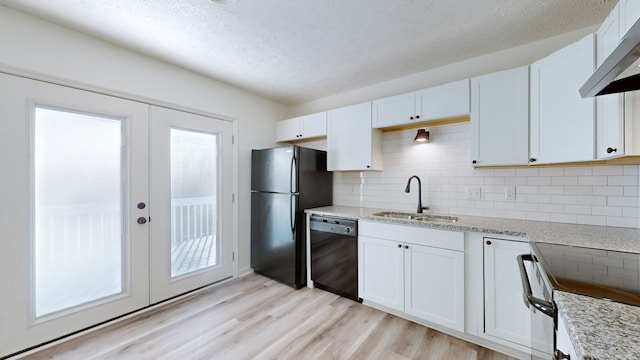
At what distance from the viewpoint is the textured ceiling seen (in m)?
1.74

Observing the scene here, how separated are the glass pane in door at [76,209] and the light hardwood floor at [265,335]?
0.40 metres

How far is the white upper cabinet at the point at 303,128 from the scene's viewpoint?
323 centimetres

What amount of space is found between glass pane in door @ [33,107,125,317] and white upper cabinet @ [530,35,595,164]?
3.48 meters

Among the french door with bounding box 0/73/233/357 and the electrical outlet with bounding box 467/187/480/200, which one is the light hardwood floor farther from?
the electrical outlet with bounding box 467/187/480/200

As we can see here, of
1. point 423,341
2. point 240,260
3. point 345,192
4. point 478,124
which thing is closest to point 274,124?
point 345,192

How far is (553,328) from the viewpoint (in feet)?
3.01

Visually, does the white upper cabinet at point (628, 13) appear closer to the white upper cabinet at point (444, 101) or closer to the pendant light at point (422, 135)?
the white upper cabinet at point (444, 101)

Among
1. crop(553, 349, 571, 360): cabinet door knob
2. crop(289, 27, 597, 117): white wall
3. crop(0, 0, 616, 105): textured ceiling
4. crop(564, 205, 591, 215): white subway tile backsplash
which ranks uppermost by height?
crop(0, 0, 616, 105): textured ceiling

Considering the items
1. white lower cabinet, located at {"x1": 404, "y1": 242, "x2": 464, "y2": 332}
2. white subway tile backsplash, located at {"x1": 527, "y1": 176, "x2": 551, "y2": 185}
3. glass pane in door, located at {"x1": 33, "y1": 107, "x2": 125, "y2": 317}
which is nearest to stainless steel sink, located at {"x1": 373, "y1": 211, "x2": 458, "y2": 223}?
white lower cabinet, located at {"x1": 404, "y1": 242, "x2": 464, "y2": 332}

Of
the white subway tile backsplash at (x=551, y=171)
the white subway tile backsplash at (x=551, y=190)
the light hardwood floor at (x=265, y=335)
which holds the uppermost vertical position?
the white subway tile backsplash at (x=551, y=171)

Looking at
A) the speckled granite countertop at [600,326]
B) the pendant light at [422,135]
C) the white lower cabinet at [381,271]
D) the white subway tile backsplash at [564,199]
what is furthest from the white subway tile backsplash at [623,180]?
the speckled granite countertop at [600,326]

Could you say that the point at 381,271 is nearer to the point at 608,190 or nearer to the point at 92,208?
the point at 608,190

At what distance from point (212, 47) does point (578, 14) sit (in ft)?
9.38

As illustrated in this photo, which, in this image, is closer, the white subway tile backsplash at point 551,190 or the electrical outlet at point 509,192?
the white subway tile backsplash at point 551,190
